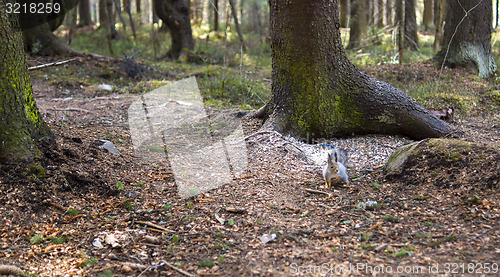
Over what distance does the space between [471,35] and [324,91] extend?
19.0 feet

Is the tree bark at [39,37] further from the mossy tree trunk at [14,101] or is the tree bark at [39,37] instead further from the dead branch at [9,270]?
the dead branch at [9,270]

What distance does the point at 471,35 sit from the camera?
28.6 feet

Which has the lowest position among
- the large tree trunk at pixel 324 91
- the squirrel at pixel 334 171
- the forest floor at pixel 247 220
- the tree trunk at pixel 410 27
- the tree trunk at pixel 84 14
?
the forest floor at pixel 247 220

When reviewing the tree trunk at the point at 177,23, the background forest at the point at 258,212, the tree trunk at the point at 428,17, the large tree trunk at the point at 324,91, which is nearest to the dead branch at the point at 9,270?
the background forest at the point at 258,212

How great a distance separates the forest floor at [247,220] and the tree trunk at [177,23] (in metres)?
→ 9.69

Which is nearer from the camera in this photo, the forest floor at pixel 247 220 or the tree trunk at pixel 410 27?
the forest floor at pixel 247 220

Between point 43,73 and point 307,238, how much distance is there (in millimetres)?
8782

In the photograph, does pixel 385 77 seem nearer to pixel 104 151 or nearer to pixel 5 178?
pixel 104 151

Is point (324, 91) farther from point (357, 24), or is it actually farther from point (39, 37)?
point (357, 24)

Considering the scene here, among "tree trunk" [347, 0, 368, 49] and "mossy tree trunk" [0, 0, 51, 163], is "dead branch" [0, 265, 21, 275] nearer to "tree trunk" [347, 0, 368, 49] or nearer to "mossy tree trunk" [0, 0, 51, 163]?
"mossy tree trunk" [0, 0, 51, 163]

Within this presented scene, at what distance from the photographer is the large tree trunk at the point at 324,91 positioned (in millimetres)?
4840

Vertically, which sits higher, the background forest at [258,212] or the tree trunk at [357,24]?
the tree trunk at [357,24]

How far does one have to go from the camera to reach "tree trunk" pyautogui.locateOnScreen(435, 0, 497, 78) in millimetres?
8594

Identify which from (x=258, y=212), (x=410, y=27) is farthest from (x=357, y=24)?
(x=258, y=212)
